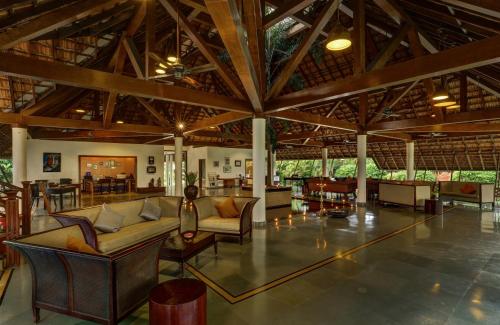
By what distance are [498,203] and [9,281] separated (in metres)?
15.8

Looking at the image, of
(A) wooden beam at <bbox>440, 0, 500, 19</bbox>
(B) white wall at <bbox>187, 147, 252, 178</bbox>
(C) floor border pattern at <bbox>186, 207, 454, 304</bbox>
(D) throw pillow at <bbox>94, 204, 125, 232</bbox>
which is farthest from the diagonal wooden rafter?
(B) white wall at <bbox>187, 147, 252, 178</bbox>

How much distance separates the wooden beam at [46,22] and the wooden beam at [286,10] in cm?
276

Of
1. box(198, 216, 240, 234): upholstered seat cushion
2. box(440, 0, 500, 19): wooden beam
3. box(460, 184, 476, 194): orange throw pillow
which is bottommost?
box(198, 216, 240, 234): upholstered seat cushion

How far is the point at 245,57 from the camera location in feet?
12.1

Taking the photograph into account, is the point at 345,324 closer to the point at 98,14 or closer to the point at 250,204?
the point at 250,204

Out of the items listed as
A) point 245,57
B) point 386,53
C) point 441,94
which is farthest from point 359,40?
point 245,57

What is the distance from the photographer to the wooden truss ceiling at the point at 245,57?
3.79 meters

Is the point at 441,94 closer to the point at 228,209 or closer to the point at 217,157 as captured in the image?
the point at 228,209

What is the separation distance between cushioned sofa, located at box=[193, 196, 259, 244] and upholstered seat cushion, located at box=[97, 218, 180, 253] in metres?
0.59

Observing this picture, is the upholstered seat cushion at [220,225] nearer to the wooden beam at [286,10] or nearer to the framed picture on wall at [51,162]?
the wooden beam at [286,10]

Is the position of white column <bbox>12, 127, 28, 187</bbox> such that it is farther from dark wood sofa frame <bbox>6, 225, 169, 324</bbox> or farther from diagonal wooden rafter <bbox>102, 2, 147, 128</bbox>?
dark wood sofa frame <bbox>6, 225, 169, 324</bbox>

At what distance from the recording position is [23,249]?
7.92ft

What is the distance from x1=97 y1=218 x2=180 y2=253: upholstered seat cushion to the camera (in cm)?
382

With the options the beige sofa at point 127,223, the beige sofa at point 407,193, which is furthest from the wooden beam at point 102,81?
the beige sofa at point 407,193
